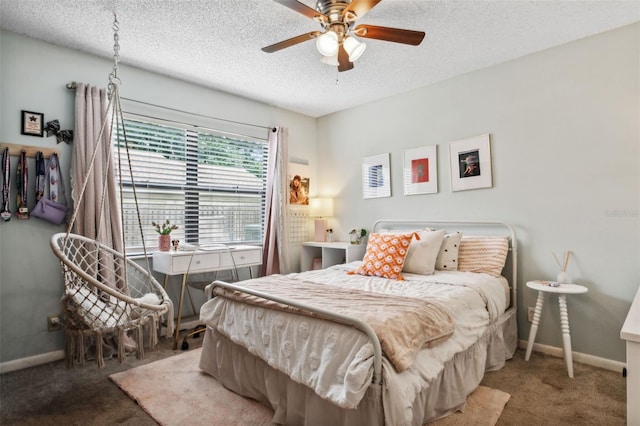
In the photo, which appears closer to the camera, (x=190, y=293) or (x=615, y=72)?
(x=615, y=72)

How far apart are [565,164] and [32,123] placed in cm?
412

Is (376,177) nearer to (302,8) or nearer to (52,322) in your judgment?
(302,8)

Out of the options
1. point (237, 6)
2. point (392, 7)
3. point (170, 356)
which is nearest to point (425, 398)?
point (170, 356)

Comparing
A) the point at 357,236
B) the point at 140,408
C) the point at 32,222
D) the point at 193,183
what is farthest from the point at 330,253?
the point at 32,222

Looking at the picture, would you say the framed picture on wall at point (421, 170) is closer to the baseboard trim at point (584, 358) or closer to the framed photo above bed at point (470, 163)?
the framed photo above bed at point (470, 163)

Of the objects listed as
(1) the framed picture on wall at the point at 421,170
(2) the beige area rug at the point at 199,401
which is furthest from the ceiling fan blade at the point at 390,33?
(2) the beige area rug at the point at 199,401

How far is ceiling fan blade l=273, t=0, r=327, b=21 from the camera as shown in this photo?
180 cm

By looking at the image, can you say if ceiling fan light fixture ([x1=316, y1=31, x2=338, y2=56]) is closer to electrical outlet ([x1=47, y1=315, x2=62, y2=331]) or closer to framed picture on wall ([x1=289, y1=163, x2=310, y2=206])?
framed picture on wall ([x1=289, y1=163, x2=310, y2=206])

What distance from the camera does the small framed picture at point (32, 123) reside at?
263cm

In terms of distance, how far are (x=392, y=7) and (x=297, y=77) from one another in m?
1.30

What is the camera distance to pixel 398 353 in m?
1.50

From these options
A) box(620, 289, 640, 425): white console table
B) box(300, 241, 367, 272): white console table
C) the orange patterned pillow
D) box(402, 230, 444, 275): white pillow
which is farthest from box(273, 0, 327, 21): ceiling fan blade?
box(300, 241, 367, 272): white console table

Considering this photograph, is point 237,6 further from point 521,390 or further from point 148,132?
point 521,390

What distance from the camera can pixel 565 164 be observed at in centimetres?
276
